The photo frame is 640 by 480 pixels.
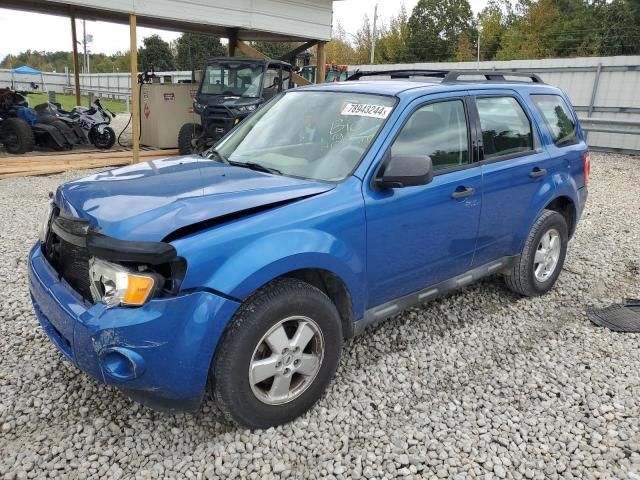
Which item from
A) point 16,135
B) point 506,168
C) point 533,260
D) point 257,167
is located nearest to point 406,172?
point 257,167

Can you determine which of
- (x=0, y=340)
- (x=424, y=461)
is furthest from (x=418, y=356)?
(x=0, y=340)

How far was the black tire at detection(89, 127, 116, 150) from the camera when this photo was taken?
41.5 feet

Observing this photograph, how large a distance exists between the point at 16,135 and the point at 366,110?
10.4 metres

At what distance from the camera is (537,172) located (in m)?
4.04

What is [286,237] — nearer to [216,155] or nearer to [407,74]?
[216,155]

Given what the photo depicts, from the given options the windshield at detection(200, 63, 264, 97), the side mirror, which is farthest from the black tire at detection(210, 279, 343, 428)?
the windshield at detection(200, 63, 264, 97)

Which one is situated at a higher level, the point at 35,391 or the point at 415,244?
the point at 415,244

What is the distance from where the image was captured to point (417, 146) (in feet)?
A: 10.8

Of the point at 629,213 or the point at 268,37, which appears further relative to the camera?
the point at 268,37

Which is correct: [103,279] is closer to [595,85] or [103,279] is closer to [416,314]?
[416,314]

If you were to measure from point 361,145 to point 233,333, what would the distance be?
4.43ft

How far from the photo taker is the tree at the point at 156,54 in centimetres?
4548

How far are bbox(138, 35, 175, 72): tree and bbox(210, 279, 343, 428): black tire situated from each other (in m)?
47.0

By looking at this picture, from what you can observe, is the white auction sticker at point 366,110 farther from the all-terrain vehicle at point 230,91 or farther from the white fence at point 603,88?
the white fence at point 603,88
